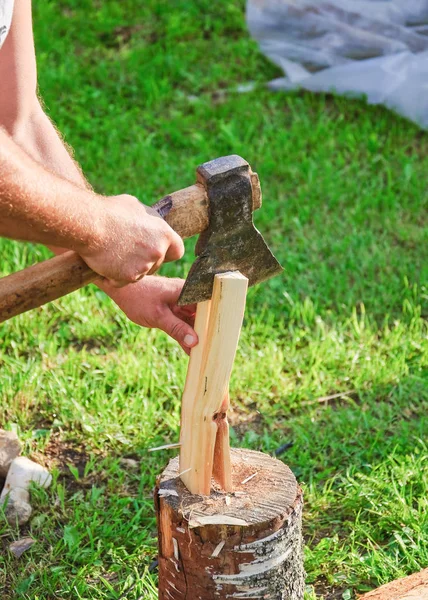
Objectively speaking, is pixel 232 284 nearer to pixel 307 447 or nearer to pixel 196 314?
pixel 196 314

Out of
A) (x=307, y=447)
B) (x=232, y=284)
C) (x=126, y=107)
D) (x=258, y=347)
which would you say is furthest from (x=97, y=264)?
(x=126, y=107)

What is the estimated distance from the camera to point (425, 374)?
146 inches

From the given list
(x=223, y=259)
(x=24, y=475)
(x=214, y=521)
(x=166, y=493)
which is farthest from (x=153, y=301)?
(x=24, y=475)

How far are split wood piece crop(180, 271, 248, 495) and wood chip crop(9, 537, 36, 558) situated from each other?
2.44 feet

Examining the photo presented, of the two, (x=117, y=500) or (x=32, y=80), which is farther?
(x=117, y=500)

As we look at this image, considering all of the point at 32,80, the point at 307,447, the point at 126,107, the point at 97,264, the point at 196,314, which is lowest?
the point at 307,447

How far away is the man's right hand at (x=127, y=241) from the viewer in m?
2.21

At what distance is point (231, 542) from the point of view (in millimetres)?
2324

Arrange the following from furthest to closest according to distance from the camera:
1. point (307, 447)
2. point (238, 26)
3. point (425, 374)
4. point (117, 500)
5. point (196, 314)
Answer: point (238, 26), point (425, 374), point (307, 447), point (117, 500), point (196, 314)

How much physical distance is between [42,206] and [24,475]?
1.36 meters

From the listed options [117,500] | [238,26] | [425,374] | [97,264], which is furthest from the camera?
[238,26]

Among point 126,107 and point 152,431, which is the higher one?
point 126,107

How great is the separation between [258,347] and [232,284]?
63.1 inches

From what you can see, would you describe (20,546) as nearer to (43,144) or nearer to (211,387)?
(211,387)
